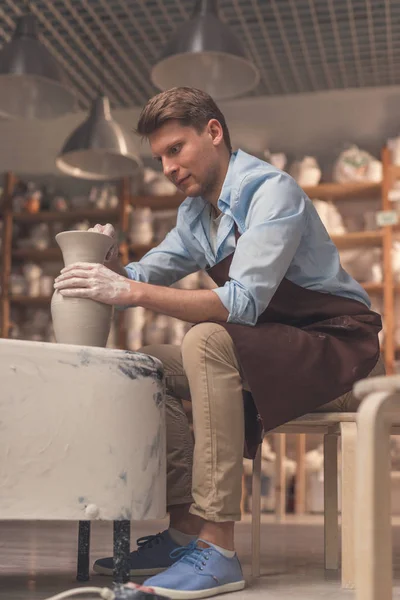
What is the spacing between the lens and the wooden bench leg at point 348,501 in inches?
75.4

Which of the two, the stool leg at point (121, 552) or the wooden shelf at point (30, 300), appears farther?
the wooden shelf at point (30, 300)

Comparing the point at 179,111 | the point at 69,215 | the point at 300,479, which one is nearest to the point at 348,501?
the point at 179,111

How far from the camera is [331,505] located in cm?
244

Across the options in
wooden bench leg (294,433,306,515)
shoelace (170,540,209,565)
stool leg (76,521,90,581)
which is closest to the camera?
shoelace (170,540,209,565)

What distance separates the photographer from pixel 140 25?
521 cm

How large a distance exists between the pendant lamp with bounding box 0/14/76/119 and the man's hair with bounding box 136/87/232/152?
200 centimetres

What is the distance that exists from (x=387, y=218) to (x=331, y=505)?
3371mm

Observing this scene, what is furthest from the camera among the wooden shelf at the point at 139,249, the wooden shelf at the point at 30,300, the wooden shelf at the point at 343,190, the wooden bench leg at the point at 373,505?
the wooden shelf at the point at 30,300

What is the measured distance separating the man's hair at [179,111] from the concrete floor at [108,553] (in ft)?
3.50

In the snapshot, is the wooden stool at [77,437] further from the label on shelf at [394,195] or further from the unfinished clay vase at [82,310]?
the label on shelf at [394,195]

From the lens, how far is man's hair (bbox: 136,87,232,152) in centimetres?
207

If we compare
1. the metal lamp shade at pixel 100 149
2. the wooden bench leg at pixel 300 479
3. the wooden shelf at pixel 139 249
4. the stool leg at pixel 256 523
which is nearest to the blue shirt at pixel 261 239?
the stool leg at pixel 256 523

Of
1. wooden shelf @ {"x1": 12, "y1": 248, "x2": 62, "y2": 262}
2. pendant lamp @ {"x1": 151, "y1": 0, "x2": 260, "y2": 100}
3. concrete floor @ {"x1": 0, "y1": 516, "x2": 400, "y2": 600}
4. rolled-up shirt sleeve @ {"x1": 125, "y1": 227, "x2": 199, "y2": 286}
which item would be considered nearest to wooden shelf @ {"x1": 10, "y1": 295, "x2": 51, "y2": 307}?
wooden shelf @ {"x1": 12, "y1": 248, "x2": 62, "y2": 262}

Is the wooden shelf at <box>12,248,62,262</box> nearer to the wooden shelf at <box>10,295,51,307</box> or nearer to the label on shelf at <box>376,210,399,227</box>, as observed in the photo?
the wooden shelf at <box>10,295,51,307</box>
